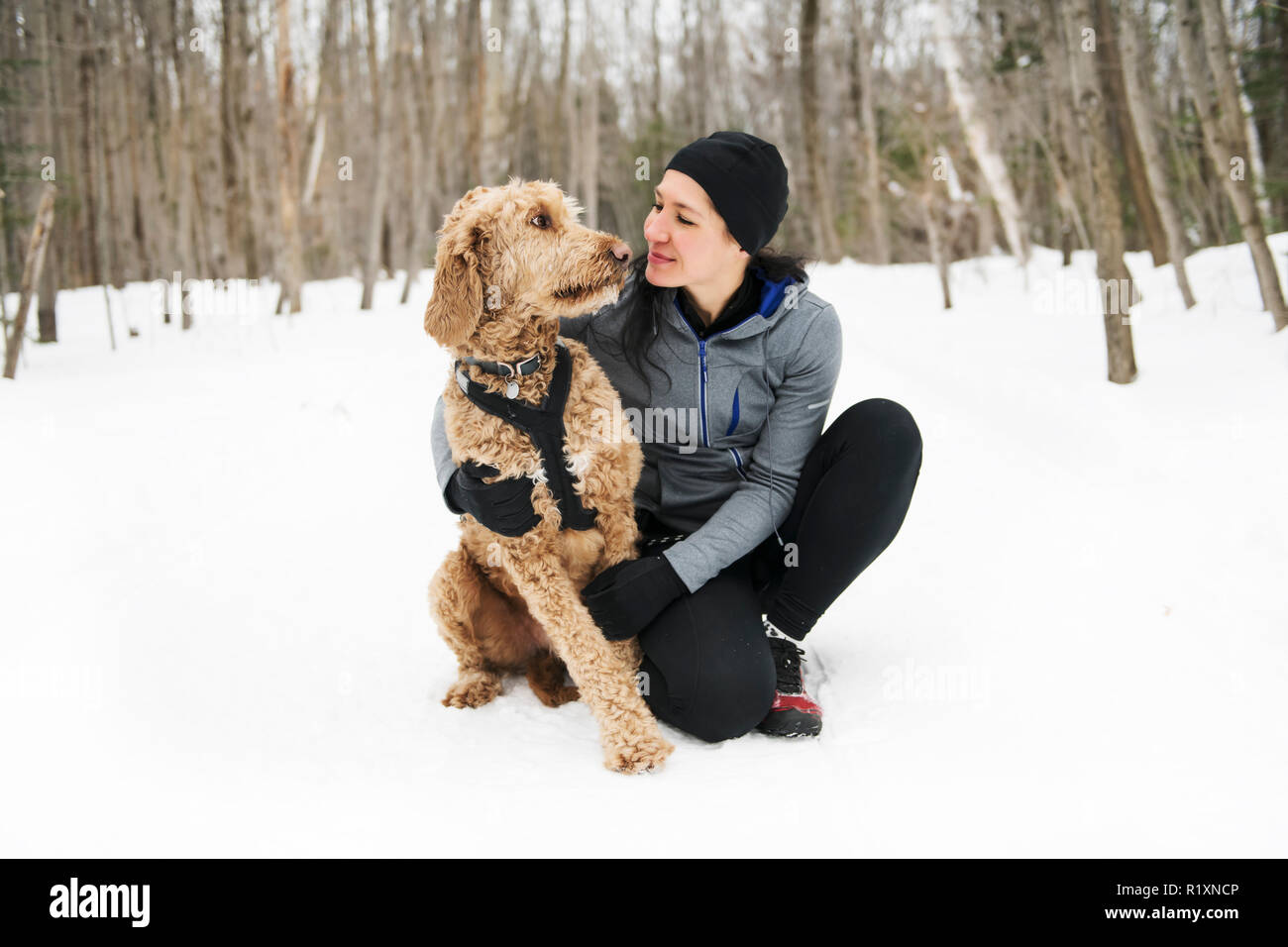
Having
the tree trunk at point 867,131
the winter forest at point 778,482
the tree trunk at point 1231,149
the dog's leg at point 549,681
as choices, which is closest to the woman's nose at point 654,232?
the winter forest at point 778,482

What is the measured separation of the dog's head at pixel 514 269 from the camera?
2.38 m

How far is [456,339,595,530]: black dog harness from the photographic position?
7.95ft

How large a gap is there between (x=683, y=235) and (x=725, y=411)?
552mm

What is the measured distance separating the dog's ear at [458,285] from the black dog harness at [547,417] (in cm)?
13

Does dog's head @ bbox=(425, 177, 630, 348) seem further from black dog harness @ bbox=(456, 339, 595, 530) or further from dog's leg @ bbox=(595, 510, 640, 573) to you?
dog's leg @ bbox=(595, 510, 640, 573)

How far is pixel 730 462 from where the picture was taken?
2812mm

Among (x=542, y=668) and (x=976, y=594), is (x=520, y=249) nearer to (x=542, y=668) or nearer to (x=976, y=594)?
(x=542, y=668)

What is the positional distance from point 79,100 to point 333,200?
15.2m

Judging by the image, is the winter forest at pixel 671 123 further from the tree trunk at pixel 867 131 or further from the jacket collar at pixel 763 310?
the jacket collar at pixel 763 310

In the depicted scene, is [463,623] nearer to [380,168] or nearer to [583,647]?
[583,647]

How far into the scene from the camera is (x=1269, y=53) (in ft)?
28.9

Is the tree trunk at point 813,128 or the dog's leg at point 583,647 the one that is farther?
the tree trunk at point 813,128

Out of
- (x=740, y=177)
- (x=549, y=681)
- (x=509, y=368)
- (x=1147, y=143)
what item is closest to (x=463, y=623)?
(x=549, y=681)
